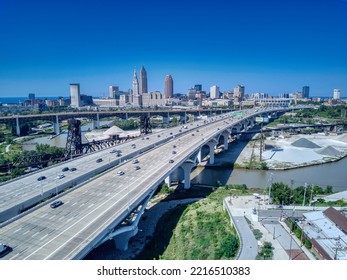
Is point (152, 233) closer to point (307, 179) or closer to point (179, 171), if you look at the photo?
point (179, 171)

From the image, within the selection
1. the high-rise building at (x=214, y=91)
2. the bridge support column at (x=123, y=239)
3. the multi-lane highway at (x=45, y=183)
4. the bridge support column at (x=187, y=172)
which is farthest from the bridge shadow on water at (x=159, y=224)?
the high-rise building at (x=214, y=91)

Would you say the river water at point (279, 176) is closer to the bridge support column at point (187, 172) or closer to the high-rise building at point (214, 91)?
the bridge support column at point (187, 172)

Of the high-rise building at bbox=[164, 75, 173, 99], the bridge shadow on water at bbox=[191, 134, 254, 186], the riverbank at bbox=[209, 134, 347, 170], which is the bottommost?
the bridge shadow on water at bbox=[191, 134, 254, 186]

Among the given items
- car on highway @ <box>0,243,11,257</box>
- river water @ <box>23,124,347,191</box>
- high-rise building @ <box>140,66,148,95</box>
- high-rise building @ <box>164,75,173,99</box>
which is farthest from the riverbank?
high-rise building @ <box>164,75,173,99</box>

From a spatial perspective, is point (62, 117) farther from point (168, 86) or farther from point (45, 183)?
point (168, 86)

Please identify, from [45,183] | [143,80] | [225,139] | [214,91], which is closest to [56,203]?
[45,183]

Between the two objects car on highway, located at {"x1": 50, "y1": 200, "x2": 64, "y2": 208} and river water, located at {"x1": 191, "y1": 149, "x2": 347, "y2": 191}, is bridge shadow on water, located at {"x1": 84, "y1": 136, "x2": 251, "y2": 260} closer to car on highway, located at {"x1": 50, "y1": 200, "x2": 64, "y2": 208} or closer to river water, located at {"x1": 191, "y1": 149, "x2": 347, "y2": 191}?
river water, located at {"x1": 191, "y1": 149, "x2": 347, "y2": 191}
